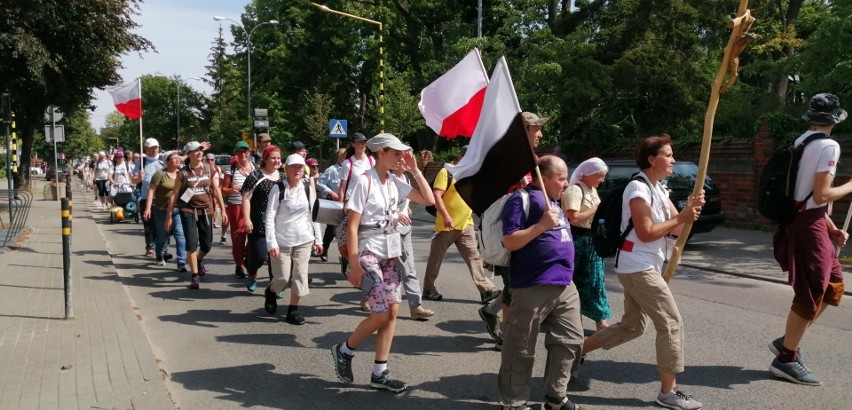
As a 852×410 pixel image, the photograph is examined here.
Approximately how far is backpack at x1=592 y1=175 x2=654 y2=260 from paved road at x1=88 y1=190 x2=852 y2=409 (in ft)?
3.25

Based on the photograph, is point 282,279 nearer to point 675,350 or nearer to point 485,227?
point 485,227

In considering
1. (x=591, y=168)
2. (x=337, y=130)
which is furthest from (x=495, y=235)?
(x=337, y=130)

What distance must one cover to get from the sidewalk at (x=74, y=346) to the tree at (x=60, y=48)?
10.6 metres

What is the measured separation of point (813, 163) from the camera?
466 cm

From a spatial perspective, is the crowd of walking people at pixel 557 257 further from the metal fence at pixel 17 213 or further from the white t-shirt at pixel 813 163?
the metal fence at pixel 17 213

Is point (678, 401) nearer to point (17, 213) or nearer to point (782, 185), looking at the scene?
point (782, 185)

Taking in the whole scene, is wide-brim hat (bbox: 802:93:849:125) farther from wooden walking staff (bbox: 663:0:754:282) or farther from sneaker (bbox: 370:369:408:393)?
sneaker (bbox: 370:369:408:393)

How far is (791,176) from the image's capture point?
188 inches

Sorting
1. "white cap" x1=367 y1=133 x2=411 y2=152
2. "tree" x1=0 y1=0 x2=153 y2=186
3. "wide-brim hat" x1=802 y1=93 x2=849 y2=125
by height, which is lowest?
"white cap" x1=367 y1=133 x2=411 y2=152

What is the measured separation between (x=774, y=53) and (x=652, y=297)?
26.0m

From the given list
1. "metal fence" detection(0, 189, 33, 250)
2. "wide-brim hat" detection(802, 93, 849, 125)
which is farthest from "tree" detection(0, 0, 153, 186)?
"wide-brim hat" detection(802, 93, 849, 125)

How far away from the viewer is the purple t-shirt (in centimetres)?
400

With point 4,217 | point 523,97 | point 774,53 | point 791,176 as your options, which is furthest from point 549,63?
point 791,176

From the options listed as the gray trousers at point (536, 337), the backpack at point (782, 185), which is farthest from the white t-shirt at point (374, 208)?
the backpack at point (782, 185)
